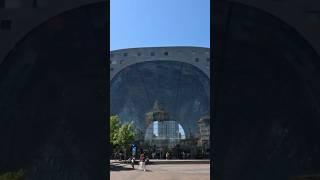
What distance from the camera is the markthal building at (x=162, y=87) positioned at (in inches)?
4496
